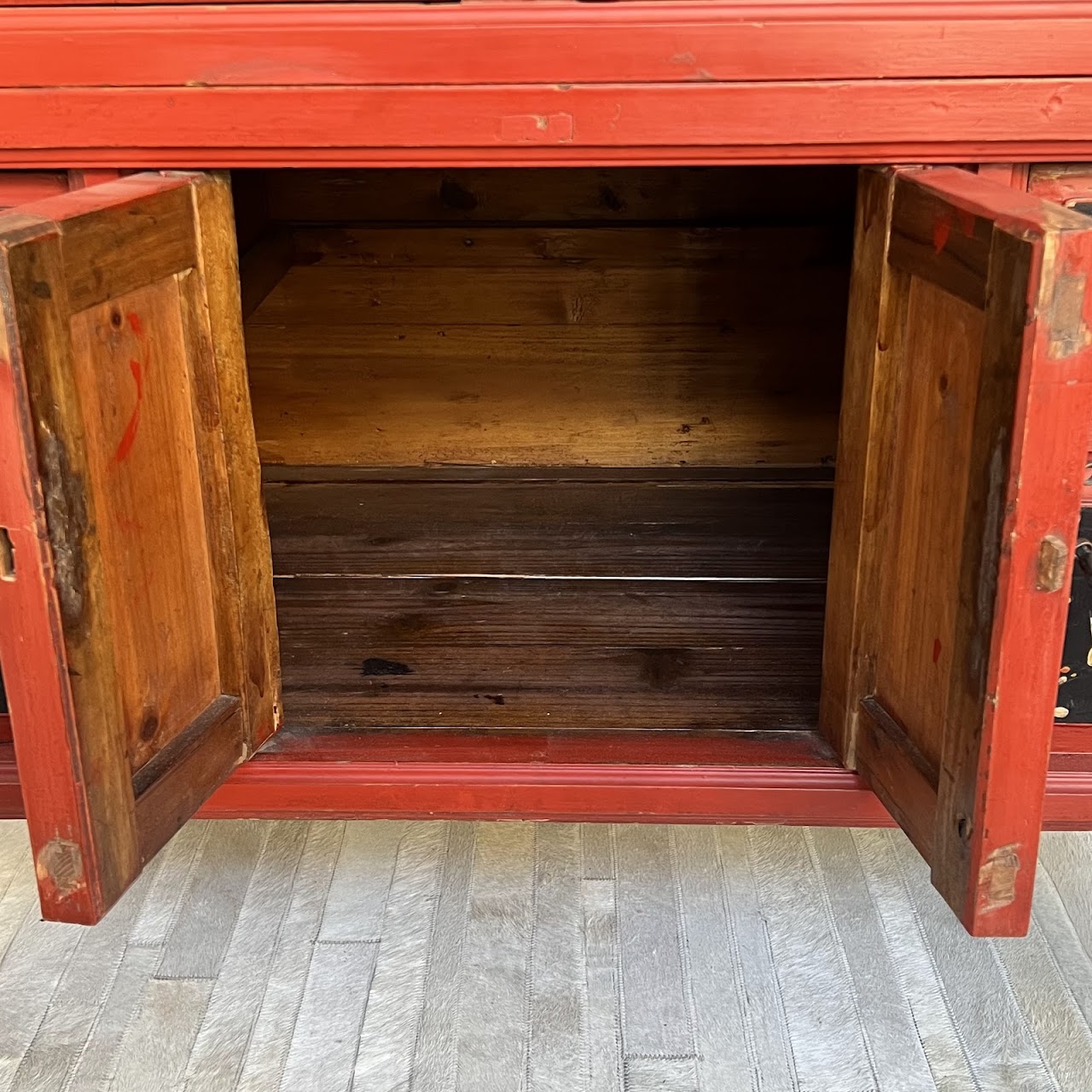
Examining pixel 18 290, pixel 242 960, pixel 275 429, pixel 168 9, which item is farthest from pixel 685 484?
pixel 18 290

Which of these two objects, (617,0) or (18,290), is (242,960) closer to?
(18,290)

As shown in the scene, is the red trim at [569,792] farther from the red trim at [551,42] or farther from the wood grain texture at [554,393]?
the wood grain texture at [554,393]

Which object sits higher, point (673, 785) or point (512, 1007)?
point (673, 785)

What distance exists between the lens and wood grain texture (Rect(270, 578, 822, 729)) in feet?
4.73

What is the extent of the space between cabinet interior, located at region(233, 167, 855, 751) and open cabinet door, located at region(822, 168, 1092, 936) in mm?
532

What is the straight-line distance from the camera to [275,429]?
2.14 m

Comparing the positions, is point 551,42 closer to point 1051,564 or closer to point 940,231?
point 940,231

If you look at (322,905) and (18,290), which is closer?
(18,290)

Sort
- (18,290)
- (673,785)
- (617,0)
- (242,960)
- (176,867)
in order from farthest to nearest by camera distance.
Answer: (176,867) → (242,960) → (673,785) → (617,0) → (18,290)

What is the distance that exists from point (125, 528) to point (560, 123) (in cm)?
50

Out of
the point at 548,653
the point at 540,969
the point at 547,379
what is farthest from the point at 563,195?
the point at 540,969

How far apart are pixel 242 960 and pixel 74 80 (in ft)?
2.97

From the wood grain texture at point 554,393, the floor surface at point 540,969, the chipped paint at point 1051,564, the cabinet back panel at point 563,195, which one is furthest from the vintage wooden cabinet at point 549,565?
the cabinet back panel at point 563,195

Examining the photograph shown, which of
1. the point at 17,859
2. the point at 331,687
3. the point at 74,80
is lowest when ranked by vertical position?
the point at 17,859
